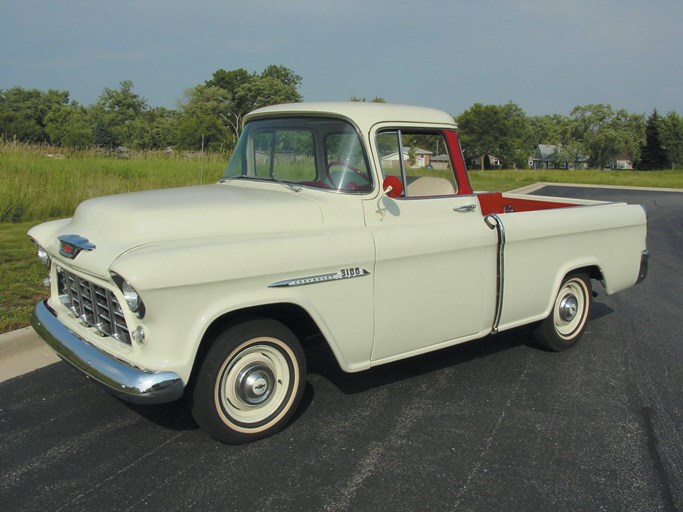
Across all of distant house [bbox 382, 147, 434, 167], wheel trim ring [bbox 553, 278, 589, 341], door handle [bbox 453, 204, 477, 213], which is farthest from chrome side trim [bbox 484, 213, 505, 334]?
wheel trim ring [bbox 553, 278, 589, 341]

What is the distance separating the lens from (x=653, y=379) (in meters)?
4.28

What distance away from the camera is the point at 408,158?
4.01 meters

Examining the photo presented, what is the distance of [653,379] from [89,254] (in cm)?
389

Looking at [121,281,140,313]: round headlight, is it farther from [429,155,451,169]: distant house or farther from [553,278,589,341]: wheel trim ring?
[553,278,589,341]: wheel trim ring

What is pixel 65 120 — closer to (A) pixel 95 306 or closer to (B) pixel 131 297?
(A) pixel 95 306

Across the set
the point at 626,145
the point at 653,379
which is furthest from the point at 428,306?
the point at 626,145

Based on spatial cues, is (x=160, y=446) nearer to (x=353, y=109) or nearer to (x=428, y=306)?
(x=428, y=306)

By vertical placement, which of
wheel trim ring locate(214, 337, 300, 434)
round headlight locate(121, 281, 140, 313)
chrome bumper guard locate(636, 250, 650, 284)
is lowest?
wheel trim ring locate(214, 337, 300, 434)

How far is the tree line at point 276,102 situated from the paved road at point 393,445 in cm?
5786

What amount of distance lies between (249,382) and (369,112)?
1855 millimetres

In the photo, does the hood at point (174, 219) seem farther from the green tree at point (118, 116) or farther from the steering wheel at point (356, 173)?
the green tree at point (118, 116)

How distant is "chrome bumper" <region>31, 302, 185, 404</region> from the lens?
2.77 metres

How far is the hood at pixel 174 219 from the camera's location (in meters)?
3.10

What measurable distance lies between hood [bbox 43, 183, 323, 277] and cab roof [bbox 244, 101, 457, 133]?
60 centimetres
